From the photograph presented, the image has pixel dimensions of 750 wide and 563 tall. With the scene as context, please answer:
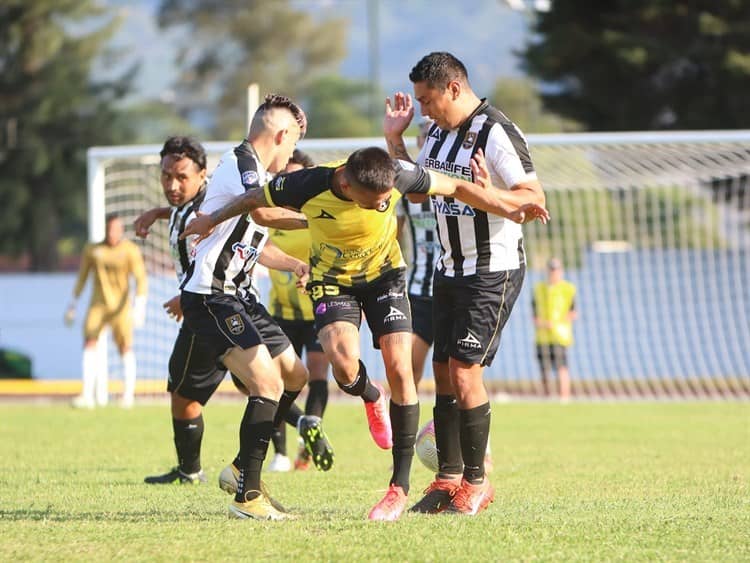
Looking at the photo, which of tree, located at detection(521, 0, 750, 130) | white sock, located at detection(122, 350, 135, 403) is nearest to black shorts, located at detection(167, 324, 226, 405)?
white sock, located at detection(122, 350, 135, 403)

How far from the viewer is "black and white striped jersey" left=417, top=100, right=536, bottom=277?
6.89m

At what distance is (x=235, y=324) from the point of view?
724 centimetres

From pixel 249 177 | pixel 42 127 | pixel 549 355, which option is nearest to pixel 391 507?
pixel 249 177

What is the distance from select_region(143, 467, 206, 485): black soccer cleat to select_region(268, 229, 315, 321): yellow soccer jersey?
6.80ft

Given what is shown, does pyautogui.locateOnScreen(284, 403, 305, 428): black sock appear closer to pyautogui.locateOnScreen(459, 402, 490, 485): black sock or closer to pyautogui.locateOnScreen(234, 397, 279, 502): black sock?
pyautogui.locateOnScreen(234, 397, 279, 502): black sock

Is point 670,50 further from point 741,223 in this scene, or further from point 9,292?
point 9,292

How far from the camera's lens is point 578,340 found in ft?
82.6

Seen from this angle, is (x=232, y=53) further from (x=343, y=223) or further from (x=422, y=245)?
(x=343, y=223)

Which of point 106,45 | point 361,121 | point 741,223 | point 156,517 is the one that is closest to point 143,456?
point 156,517

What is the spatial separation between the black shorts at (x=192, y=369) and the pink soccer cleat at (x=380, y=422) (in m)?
1.32

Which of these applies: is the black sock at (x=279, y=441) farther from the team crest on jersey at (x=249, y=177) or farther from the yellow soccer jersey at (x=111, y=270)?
the yellow soccer jersey at (x=111, y=270)

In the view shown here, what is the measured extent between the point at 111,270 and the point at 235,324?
1046 centimetres

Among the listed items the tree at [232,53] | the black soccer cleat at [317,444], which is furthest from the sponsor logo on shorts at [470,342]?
the tree at [232,53]

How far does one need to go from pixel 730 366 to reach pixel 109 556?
19.3 meters
